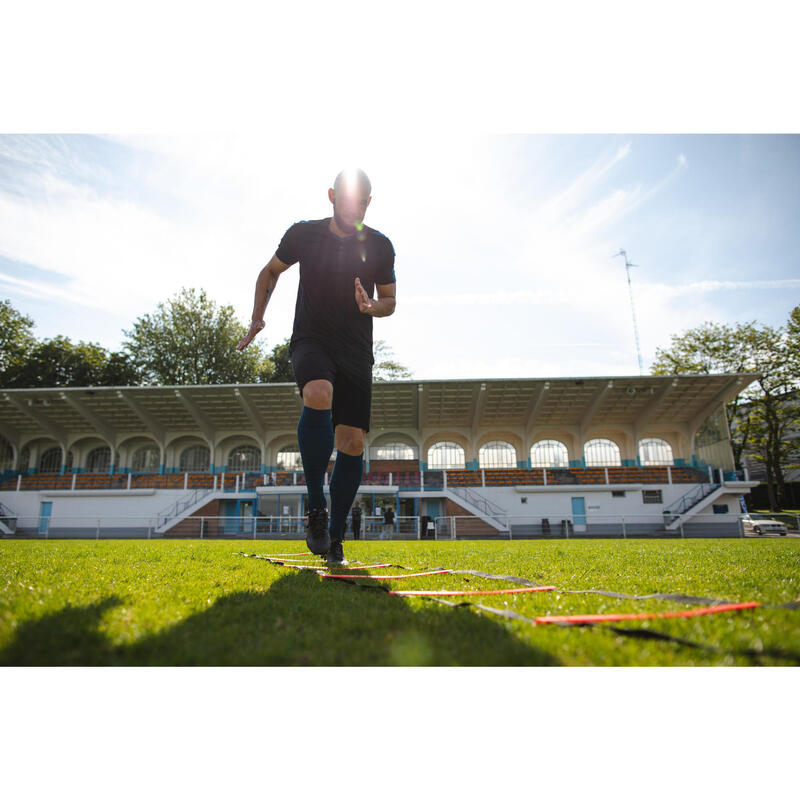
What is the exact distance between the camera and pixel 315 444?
312cm

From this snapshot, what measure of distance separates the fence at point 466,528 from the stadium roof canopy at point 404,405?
648cm

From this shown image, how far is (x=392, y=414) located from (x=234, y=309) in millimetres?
20860

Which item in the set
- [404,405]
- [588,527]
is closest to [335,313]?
[588,527]

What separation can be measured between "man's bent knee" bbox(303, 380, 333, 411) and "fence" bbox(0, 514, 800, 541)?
19.2m

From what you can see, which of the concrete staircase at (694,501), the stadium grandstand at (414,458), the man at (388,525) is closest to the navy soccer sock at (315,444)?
the man at (388,525)

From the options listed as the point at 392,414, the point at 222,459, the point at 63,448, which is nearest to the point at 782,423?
the point at 392,414

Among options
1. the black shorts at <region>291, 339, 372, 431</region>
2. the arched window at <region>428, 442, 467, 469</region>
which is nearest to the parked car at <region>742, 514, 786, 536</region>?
the arched window at <region>428, 442, 467, 469</region>

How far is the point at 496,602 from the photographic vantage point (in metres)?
1.89

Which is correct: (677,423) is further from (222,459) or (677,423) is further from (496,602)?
(496,602)

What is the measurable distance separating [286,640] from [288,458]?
30.7m

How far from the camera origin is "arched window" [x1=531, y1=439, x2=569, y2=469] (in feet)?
100

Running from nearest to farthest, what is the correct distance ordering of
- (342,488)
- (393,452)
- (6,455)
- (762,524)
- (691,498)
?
(342,488), (762,524), (691,498), (393,452), (6,455)

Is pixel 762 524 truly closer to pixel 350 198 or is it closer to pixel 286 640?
pixel 350 198

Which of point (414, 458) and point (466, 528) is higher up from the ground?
point (414, 458)
